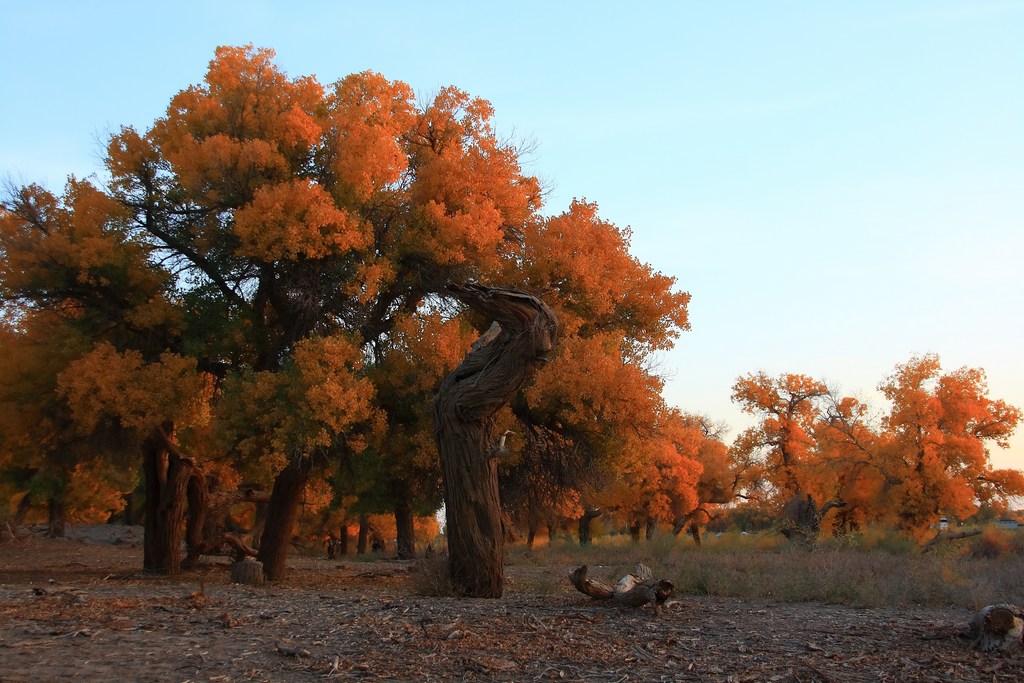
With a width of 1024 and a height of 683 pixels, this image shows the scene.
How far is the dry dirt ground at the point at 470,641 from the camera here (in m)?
6.34

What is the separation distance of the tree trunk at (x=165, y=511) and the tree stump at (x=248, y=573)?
3631 millimetres

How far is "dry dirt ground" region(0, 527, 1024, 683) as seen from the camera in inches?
250

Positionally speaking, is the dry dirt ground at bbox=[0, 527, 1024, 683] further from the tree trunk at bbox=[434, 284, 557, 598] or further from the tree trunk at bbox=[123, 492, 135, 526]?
the tree trunk at bbox=[123, 492, 135, 526]

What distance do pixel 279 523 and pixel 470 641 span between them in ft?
36.3

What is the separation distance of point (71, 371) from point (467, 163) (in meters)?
7.94

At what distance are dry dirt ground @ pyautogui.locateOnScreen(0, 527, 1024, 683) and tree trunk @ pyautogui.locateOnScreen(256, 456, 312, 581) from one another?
6.19m

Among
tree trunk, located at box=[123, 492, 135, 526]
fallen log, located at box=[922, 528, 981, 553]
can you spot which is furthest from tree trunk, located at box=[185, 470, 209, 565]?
tree trunk, located at box=[123, 492, 135, 526]

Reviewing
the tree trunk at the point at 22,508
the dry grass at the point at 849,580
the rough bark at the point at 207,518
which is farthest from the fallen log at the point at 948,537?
the tree trunk at the point at 22,508

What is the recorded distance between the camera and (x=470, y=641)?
729cm

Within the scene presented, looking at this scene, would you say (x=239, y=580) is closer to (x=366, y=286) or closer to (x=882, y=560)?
(x=366, y=286)

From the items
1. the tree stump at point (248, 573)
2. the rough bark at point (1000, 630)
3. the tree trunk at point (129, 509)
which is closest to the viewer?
the rough bark at point (1000, 630)

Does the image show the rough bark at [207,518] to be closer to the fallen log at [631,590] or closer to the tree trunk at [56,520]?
the fallen log at [631,590]

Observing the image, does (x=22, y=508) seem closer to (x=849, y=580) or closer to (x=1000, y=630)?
(x=849, y=580)

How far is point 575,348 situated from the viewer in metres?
15.2
